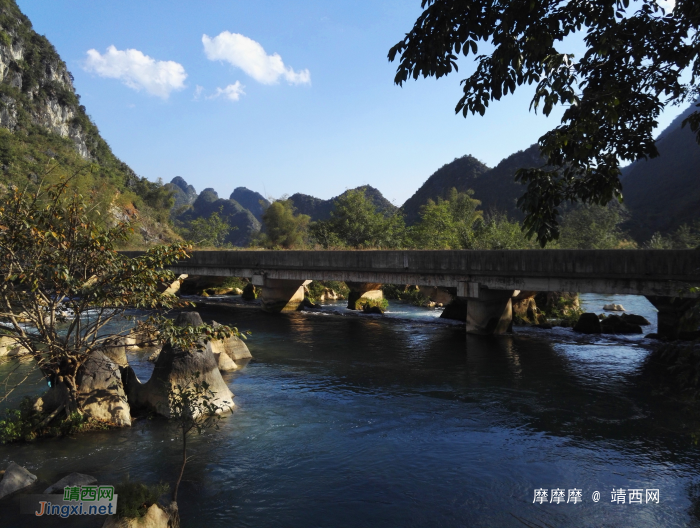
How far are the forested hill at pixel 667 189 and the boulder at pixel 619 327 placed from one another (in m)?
39.9

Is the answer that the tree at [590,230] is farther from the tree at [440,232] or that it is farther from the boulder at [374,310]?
the boulder at [374,310]

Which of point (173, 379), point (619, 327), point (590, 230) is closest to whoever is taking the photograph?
point (173, 379)

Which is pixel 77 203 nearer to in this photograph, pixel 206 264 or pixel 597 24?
pixel 597 24

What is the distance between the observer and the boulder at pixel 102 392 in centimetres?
818

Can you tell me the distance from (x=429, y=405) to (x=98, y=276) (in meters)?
6.40

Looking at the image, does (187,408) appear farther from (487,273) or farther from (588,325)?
(588,325)

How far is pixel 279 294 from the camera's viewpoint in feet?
77.0

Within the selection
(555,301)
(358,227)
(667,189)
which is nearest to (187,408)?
(555,301)

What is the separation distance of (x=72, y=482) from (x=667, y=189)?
70.7m

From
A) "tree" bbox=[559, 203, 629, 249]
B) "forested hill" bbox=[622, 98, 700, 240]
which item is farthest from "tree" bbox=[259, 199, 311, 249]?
"forested hill" bbox=[622, 98, 700, 240]

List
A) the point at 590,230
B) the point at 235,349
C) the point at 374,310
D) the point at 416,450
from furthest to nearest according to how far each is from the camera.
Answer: the point at 590,230, the point at 374,310, the point at 235,349, the point at 416,450

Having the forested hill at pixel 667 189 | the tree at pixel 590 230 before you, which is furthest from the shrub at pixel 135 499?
the forested hill at pixel 667 189

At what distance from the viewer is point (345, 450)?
768 centimetres

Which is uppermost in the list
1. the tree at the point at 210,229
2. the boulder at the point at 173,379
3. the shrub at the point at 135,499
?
the tree at the point at 210,229
